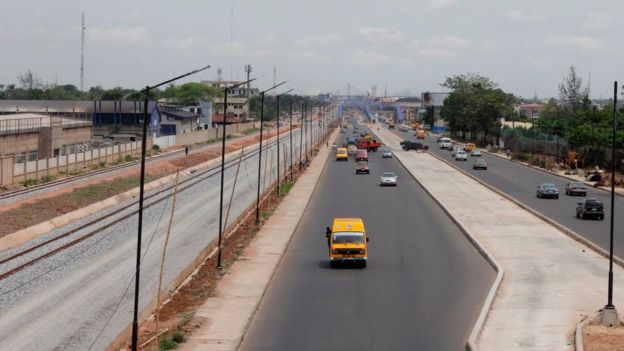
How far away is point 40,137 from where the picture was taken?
9269cm

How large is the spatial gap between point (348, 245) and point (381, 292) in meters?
6.04

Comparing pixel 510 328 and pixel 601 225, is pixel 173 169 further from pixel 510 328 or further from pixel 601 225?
pixel 510 328

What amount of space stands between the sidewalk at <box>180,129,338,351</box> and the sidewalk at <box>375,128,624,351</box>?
24.8 ft

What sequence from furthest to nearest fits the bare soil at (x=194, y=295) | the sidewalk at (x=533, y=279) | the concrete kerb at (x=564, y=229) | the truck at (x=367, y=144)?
the truck at (x=367, y=144)
the concrete kerb at (x=564, y=229)
the bare soil at (x=194, y=295)
the sidewalk at (x=533, y=279)

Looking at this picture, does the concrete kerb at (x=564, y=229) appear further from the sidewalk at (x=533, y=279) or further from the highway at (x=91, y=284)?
the highway at (x=91, y=284)

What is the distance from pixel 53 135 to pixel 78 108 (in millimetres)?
62039

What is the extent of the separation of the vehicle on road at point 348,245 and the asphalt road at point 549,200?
12.5 meters

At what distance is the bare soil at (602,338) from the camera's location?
88.1 feet

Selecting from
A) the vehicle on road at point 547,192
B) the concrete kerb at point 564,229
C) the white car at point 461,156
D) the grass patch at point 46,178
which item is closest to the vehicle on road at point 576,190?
the vehicle on road at point 547,192

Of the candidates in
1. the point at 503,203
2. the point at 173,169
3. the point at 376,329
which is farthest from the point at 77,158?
the point at 376,329

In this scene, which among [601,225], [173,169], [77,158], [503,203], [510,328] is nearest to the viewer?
[510,328]

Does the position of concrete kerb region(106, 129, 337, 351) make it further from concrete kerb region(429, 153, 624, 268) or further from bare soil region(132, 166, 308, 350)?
concrete kerb region(429, 153, 624, 268)

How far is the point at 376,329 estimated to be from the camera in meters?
29.2

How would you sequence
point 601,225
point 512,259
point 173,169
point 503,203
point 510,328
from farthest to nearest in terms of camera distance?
point 173,169 → point 503,203 → point 601,225 → point 512,259 → point 510,328
